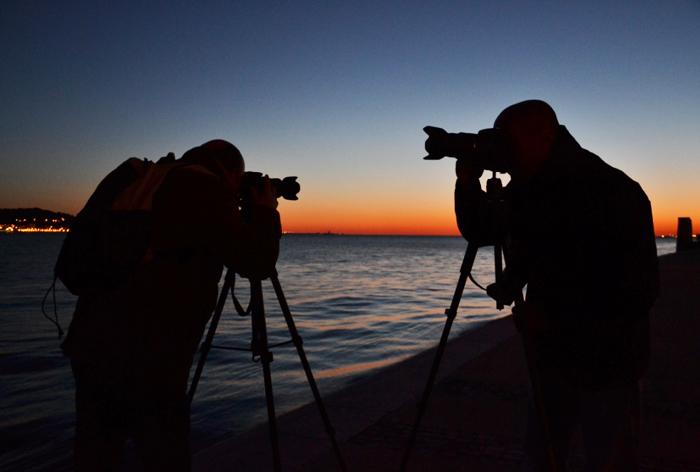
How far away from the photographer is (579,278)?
206cm

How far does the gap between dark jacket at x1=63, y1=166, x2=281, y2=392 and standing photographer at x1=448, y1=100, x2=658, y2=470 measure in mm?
1159

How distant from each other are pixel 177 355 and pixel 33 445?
477 cm

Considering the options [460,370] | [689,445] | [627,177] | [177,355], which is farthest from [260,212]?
[460,370]

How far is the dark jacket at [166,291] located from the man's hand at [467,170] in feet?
3.48

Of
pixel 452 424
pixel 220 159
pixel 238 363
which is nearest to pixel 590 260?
pixel 220 159

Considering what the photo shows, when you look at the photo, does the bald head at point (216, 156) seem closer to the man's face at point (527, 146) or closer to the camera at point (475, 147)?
the camera at point (475, 147)

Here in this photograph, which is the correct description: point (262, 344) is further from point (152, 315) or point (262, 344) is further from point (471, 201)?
point (471, 201)

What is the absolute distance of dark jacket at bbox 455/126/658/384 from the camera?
1.98m

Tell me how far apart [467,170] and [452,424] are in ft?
9.21

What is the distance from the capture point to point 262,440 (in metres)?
4.28

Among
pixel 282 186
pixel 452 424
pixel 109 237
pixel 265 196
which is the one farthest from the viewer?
pixel 452 424

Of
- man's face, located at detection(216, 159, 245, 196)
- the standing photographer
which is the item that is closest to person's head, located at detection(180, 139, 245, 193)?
man's face, located at detection(216, 159, 245, 196)

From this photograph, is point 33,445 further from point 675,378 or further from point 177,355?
point 675,378

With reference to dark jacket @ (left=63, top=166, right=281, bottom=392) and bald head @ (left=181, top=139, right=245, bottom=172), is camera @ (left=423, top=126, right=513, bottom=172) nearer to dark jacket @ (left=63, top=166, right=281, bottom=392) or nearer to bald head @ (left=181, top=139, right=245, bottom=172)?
bald head @ (left=181, top=139, right=245, bottom=172)
